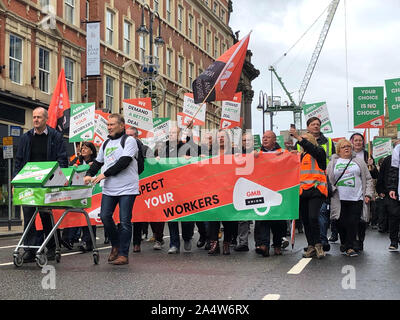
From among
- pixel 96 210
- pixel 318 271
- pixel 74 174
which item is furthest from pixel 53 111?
pixel 318 271

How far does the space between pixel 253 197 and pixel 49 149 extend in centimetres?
324

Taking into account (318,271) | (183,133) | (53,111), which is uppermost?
(53,111)

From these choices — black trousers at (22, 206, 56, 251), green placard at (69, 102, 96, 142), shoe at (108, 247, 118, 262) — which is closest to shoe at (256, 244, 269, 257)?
shoe at (108, 247, 118, 262)

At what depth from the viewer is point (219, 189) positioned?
10.0 metres

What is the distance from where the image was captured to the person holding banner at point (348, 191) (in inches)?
376

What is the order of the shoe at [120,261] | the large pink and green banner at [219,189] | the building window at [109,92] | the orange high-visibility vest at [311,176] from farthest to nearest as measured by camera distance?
the building window at [109,92], the large pink and green banner at [219,189], the orange high-visibility vest at [311,176], the shoe at [120,261]

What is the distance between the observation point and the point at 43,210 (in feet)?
26.3

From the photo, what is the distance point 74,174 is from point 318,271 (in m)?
3.33

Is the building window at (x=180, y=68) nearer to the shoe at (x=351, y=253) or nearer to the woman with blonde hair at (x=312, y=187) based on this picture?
the woman with blonde hair at (x=312, y=187)

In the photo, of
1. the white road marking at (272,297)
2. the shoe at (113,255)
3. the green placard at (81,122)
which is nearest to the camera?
the white road marking at (272,297)

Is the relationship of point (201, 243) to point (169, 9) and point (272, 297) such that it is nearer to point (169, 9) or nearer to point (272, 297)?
point (272, 297)

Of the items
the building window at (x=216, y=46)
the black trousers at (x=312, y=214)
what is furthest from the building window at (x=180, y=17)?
the black trousers at (x=312, y=214)

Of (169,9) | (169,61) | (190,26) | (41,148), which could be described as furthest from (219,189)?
(190,26)
